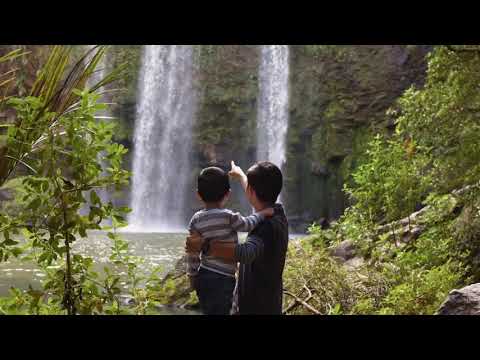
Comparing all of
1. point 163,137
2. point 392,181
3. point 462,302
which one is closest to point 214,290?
point 462,302

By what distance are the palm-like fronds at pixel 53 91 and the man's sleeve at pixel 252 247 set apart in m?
0.75

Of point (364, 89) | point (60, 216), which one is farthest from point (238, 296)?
point (364, 89)

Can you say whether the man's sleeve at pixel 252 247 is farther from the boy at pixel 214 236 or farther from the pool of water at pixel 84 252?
the pool of water at pixel 84 252

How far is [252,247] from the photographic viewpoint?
2035mm

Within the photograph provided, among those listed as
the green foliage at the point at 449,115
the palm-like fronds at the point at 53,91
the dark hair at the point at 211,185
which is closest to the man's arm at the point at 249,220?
the dark hair at the point at 211,185

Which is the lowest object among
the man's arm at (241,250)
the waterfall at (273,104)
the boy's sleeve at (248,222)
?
the man's arm at (241,250)

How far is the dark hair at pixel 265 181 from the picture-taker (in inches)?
84.2

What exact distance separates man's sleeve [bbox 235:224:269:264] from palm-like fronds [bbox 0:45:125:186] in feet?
2.46

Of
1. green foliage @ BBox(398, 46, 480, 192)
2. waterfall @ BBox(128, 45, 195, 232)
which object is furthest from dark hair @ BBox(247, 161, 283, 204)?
waterfall @ BBox(128, 45, 195, 232)

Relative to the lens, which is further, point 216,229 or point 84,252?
point 84,252

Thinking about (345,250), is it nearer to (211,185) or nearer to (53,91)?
(211,185)

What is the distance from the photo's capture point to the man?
2.10 metres

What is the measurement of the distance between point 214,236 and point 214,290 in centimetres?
22
